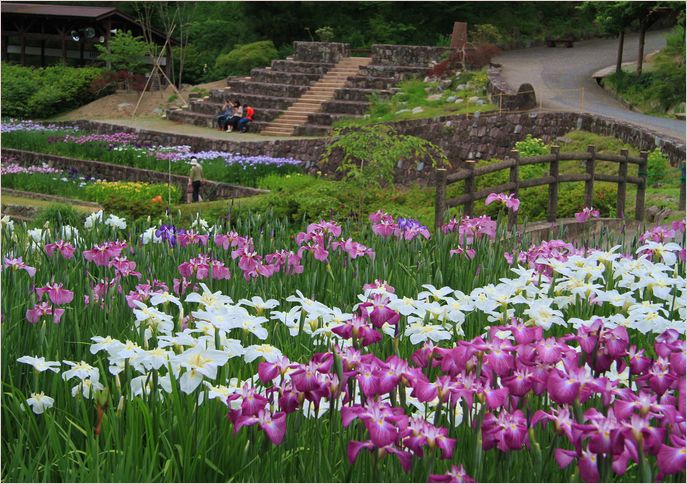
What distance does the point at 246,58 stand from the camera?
35.7 m

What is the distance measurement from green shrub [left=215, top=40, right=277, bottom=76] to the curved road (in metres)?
8.13

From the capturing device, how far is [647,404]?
289 centimetres

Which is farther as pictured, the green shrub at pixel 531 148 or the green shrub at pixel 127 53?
the green shrub at pixel 127 53

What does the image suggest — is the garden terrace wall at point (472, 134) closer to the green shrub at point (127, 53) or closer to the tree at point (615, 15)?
the tree at point (615, 15)

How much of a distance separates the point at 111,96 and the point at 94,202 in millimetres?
18845

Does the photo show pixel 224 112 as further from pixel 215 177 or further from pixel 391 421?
pixel 391 421

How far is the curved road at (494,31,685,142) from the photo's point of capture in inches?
870

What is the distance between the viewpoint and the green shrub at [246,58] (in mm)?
35750

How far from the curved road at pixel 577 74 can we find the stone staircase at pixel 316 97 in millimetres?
4652

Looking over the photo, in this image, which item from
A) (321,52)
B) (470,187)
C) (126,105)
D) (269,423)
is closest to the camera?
(269,423)

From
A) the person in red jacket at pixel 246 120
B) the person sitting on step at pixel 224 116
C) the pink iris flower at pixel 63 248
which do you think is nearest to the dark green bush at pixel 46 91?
the person sitting on step at pixel 224 116

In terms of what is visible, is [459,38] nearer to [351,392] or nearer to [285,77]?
[285,77]

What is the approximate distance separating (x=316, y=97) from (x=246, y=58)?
6262mm

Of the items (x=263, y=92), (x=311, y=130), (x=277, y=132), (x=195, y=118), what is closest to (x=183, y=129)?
(x=195, y=118)
